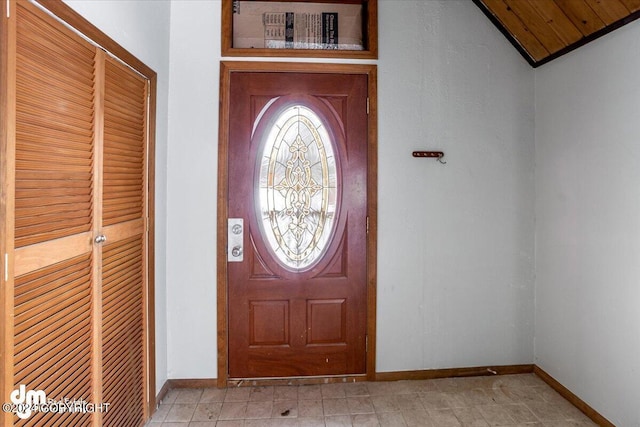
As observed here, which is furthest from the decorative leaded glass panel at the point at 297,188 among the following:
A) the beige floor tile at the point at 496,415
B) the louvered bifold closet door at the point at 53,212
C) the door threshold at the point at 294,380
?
the beige floor tile at the point at 496,415

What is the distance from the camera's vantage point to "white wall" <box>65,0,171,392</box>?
2.01 m

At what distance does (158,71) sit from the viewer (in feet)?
7.86

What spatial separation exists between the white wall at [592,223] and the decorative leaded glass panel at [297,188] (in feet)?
4.77

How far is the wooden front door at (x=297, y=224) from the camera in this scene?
2633 millimetres

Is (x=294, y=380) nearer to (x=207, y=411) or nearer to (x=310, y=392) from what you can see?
(x=310, y=392)

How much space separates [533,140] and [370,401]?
2.07m

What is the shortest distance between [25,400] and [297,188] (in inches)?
69.4

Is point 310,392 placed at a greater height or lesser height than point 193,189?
lesser

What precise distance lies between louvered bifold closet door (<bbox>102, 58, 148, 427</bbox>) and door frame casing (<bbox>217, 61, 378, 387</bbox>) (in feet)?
Result: 1.66

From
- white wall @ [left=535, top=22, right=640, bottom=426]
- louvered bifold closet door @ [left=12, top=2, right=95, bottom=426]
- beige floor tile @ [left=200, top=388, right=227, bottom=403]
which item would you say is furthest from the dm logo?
white wall @ [left=535, top=22, right=640, bottom=426]

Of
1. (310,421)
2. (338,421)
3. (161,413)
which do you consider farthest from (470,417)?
(161,413)

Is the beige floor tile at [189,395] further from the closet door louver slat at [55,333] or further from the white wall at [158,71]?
Result: the closet door louver slat at [55,333]

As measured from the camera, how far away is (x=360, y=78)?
8.80ft

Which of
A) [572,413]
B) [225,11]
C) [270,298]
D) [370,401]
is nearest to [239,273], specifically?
[270,298]
